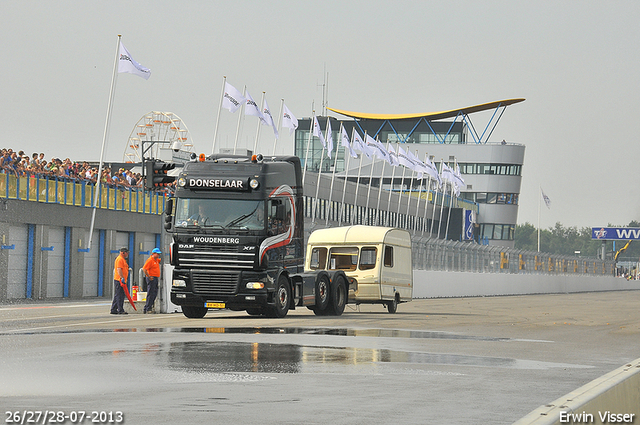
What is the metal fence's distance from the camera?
48297 millimetres

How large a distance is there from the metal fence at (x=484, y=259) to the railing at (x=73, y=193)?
12.6 m

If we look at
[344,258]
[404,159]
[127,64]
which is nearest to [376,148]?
[404,159]

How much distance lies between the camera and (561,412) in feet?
21.9

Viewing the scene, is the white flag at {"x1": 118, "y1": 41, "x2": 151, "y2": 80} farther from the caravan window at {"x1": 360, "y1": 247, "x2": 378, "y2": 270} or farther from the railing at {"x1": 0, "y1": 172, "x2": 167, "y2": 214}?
the caravan window at {"x1": 360, "y1": 247, "x2": 378, "y2": 270}

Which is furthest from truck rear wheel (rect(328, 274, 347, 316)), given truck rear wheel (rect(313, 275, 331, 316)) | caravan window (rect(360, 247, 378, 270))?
caravan window (rect(360, 247, 378, 270))

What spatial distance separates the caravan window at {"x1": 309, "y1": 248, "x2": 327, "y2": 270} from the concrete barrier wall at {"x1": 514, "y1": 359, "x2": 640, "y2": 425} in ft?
70.9

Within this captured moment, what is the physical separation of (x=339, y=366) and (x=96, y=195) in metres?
31.6

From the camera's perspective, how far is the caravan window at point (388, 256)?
99.9 ft

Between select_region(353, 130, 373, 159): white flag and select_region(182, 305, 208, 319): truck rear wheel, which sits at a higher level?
select_region(353, 130, 373, 159): white flag

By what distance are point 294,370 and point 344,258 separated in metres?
18.6

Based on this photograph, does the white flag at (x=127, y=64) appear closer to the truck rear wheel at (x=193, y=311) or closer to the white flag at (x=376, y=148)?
the truck rear wheel at (x=193, y=311)

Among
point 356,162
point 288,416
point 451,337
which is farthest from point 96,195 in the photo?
point 356,162

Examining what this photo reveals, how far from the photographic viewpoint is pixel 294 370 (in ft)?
40.0

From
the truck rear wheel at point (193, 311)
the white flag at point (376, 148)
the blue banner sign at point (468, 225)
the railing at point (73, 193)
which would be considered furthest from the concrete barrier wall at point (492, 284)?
the blue banner sign at point (468, 225)
